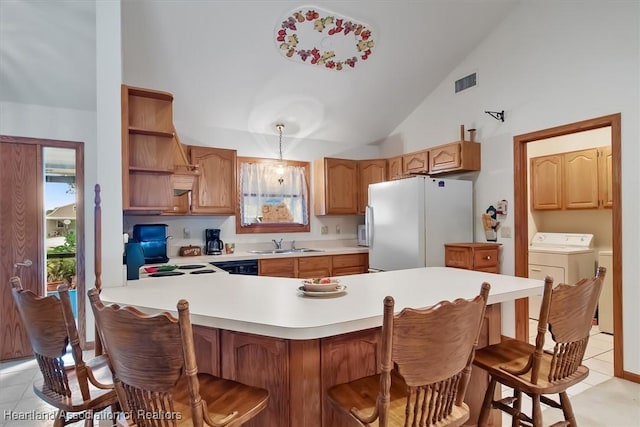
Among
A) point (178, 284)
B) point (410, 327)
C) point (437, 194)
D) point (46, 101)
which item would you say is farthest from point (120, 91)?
point (437, 194)

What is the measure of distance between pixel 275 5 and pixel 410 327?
302 cm

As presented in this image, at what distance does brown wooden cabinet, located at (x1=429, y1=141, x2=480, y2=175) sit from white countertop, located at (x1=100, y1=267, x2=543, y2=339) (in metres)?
1.81

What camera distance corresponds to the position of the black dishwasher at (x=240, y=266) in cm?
378

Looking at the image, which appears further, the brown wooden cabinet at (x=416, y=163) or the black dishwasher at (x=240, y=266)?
the brown wooden cabinet at (x=416, y=163)

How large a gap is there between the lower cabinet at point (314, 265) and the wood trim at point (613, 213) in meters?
1.81

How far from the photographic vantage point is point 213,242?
4156mm

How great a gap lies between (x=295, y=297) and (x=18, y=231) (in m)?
3.10

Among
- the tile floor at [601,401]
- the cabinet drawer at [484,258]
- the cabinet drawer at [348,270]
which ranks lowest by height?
the tile floor at [601,401]

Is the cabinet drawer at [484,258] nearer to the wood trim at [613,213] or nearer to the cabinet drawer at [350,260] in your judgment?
the wood trim at [613,213]

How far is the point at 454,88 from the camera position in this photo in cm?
415

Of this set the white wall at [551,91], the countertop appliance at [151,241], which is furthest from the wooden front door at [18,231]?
the white wall at [551,91]

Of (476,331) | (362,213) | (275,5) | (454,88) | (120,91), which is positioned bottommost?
(476,331)

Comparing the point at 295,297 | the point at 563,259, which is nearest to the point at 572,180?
the point at 563,259

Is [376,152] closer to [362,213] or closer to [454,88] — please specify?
[362,213]
